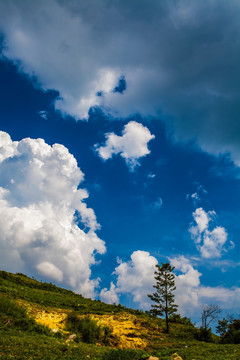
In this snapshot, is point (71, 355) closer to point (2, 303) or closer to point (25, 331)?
point (25, 331)

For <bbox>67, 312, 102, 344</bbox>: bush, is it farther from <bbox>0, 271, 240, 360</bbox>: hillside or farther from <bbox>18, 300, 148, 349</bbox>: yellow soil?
<bbox>18, 300, 148, 349</bbox>: yellow soil

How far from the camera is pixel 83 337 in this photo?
69.2 ft

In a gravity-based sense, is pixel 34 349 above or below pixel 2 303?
below

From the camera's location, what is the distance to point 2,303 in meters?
20.2

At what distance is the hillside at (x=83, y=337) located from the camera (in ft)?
45.6

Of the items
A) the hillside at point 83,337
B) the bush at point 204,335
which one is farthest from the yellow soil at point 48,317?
the bush at point 204,335

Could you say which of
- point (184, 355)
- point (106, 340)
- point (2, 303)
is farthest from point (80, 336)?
point (184, 355)

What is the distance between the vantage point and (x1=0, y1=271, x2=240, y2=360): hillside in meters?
13.9

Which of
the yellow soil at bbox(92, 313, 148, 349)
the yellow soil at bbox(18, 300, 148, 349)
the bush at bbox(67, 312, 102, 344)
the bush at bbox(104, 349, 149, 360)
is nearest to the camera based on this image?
the bush at bbox(104, 349, 149, 360)

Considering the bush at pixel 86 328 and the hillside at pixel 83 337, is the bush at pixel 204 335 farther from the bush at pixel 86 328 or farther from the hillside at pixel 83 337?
the bush at pixel 86 328

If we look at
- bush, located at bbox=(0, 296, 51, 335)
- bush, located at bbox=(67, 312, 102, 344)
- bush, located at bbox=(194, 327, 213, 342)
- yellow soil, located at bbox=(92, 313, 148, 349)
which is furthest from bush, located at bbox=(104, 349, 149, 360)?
bush, located at bbox=(194, 327, 213, 342)

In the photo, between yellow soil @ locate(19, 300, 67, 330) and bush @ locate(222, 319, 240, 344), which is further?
bush @ locate(222, 319, 240, 344)

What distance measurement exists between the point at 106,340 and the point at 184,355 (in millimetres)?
7566

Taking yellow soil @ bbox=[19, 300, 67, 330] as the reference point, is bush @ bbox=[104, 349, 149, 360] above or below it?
below
